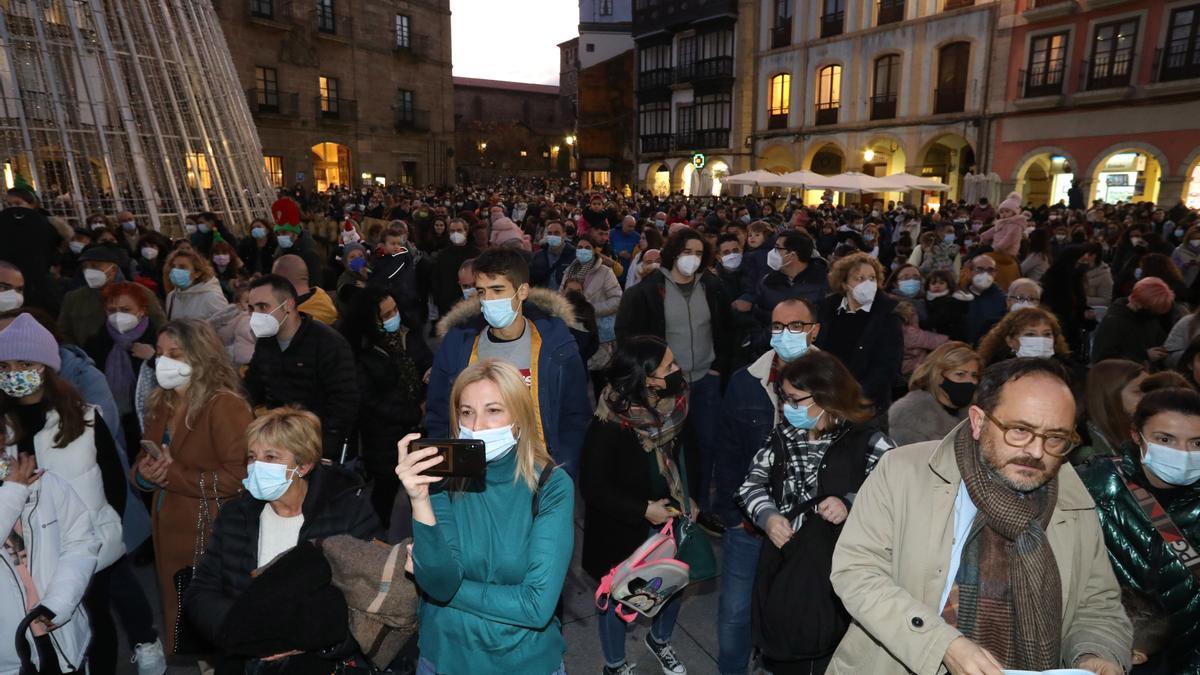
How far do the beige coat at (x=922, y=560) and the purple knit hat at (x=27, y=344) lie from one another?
11.8 feet

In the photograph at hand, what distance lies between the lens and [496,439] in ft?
7.47

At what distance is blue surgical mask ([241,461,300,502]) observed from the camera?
2.61 metres

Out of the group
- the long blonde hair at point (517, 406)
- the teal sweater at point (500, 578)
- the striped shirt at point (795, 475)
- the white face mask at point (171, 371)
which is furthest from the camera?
the white face mask at point (171, 371)

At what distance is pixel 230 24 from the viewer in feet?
89.2

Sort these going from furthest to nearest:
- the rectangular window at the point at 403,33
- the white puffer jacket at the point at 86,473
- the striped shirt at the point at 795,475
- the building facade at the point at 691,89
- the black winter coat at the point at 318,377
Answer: the rectangular window at the point at 403,33 → the building facade at the point at 691,89 → the black winter coat at the point at 318,377 → the white puffer jacket at the point at 86,473 → the striped shirt at the point at 795,475

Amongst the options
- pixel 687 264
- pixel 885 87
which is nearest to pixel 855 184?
pixel 885 87

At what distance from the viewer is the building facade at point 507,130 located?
2121 inches

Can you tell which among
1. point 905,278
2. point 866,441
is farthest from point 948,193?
point 866,441

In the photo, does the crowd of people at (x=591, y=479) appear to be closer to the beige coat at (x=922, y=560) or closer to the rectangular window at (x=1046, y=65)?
the beige coat at (x=922, y=560)

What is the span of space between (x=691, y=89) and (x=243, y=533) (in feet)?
118

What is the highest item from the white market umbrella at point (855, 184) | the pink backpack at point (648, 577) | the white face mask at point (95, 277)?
the white market umbrella at point (855, 184)

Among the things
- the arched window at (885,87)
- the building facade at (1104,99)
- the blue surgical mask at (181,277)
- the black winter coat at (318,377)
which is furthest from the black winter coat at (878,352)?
the arched window at (885,87)

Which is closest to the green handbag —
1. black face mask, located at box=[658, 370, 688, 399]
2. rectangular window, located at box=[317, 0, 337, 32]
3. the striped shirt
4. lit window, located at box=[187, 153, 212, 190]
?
the striped shirt

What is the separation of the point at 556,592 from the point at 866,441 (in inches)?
55.4
